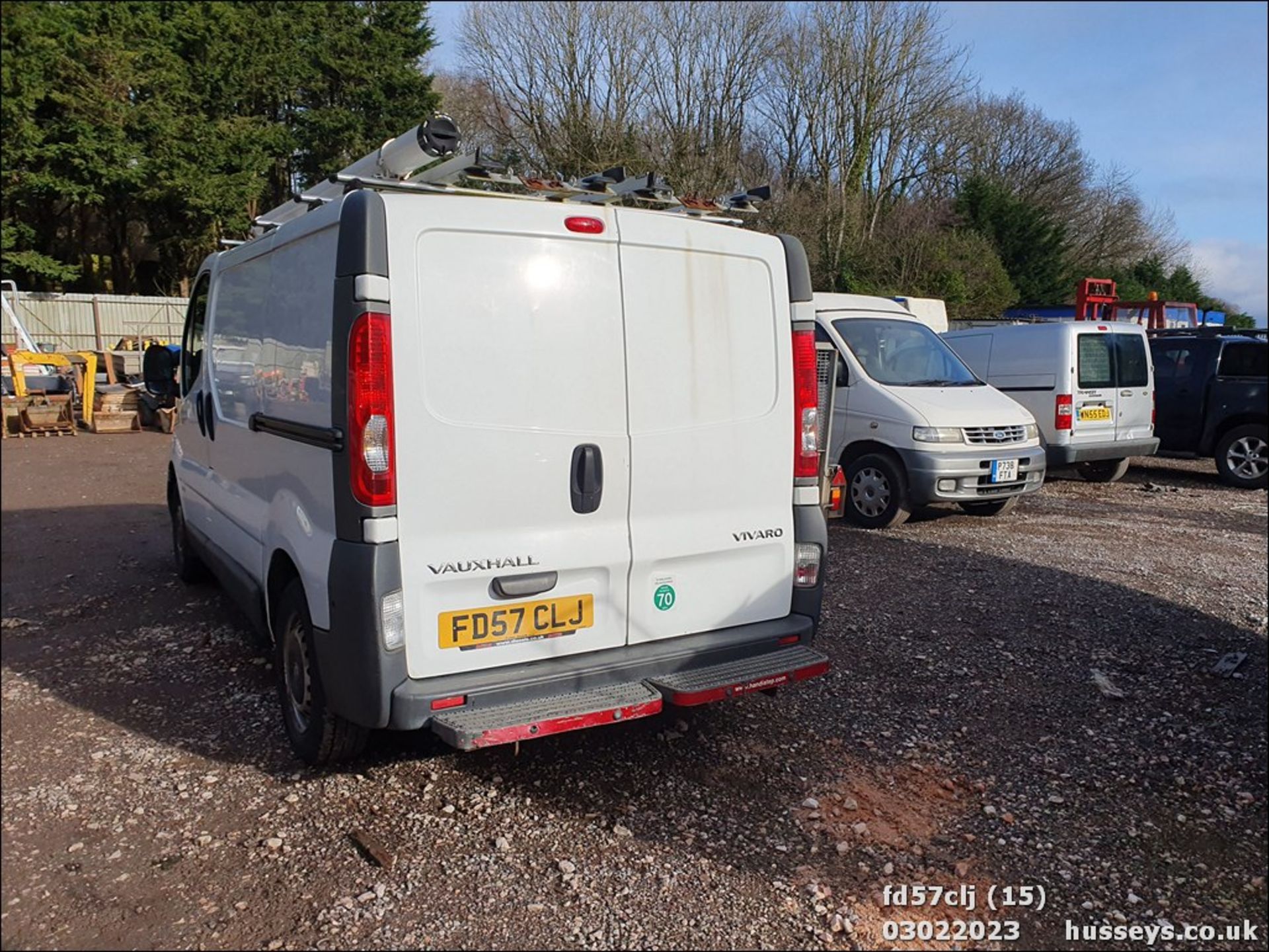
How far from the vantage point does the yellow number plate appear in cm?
325

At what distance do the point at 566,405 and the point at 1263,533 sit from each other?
8.38 meters

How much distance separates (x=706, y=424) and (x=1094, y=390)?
8.89 meters

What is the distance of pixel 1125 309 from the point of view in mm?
20922

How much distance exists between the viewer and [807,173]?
31.6 meters

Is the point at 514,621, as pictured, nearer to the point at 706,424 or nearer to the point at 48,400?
the point at 706,424

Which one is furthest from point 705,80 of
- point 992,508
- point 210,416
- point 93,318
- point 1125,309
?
point 210,416

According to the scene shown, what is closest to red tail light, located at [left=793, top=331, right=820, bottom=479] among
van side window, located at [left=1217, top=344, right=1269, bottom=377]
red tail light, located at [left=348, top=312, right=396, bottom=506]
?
red tail light, located at [left=348, top=312, right=396, bottom=506]

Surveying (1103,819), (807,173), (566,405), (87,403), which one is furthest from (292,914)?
(807,173)

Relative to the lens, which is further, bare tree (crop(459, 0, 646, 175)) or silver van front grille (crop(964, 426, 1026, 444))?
bare tree (crop(459, 0, 646, 175))

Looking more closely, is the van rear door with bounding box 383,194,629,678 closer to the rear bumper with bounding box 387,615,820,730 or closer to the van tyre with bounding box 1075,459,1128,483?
the rear bumper with bounding box 387,615,820,730

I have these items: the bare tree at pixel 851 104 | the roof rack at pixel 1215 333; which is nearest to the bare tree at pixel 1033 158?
the bare tree at pixel 851 104

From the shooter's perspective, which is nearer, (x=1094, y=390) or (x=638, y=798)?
(x=638, y=798)

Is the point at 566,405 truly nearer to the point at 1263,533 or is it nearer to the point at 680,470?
the point at 680,470

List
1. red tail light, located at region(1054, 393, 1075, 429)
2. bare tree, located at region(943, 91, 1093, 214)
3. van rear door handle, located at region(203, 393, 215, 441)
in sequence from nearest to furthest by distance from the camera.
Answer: van rear door handle, located at region(203, 393, 215, 441) → red tail light, located at region(1054, 393, 1075, 429) → bare tree, located at region(943, 91, 1093, 214)
